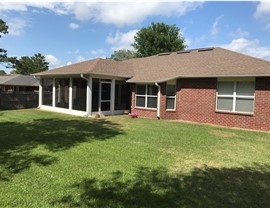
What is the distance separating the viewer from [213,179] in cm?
521

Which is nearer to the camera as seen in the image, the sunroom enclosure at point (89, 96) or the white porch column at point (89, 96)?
the white porch column at point (89, 96)

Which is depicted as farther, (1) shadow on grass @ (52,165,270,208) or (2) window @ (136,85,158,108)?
(2) window @ (136,85,158,108)

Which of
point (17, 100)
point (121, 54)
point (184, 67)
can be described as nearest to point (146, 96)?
point (184, 67)

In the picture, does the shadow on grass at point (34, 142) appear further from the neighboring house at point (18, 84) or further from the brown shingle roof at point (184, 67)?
the neighboring house at point (18, 84)

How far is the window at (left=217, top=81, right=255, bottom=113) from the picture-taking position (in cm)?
1223

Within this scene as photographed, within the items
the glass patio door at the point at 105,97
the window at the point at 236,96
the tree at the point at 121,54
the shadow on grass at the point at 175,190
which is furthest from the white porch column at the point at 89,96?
the tree at the point at 121,54

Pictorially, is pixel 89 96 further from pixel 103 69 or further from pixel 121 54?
pixel 121 54

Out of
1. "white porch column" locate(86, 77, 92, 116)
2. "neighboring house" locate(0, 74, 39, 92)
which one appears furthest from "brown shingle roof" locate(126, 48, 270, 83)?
"neighboring house" locate(0, 74, 39, 92)

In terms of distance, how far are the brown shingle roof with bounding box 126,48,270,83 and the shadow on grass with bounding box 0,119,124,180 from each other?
602cm

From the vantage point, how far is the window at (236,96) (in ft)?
40.1

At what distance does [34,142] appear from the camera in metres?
8.09

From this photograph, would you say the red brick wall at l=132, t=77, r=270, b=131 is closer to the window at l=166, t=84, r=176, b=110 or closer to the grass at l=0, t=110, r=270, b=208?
the window at l=166, t=84, r=176, b=110

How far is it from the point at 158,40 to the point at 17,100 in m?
29.0

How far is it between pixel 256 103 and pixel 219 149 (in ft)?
17.5
